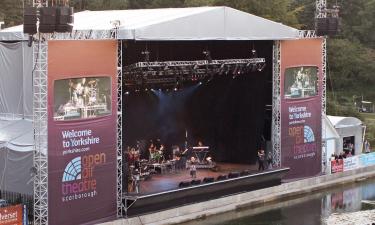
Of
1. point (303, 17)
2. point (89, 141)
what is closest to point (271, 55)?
point (89, 141)

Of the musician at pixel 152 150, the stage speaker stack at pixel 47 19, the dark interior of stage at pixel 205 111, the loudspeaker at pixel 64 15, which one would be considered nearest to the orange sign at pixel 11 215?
the stage speaker stack at pixel 47 19

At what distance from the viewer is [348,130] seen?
109 feet

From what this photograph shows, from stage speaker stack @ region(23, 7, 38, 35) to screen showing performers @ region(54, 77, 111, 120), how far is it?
1.78 meters

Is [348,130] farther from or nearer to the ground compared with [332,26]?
nearer to the ground

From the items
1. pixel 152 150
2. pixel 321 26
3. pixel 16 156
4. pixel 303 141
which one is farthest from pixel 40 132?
pixel 321 26

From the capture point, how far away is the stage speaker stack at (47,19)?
62.2 ft

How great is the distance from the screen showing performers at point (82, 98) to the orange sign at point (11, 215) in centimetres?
280

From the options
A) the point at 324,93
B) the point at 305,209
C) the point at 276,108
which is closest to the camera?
the point at 305,209

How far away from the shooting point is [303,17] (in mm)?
66625

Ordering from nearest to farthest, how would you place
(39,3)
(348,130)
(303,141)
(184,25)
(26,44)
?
(39,3) → (26,44) → (184,25) → (303,141) → (348,130)

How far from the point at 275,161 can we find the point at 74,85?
36.0 ft

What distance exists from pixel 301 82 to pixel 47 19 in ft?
45.1

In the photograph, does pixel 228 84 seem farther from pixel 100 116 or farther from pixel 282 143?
pixel 100 116

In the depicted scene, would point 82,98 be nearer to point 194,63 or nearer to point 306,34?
point 194,63
